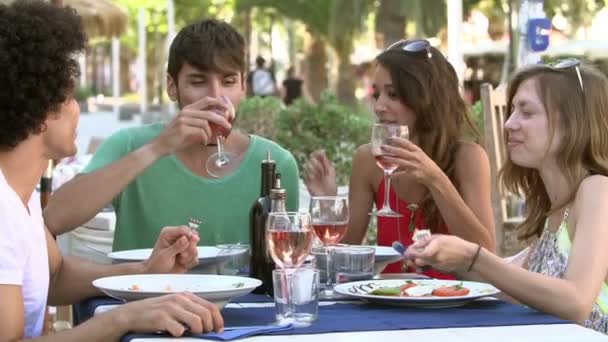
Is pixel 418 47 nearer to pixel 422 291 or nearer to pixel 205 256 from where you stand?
pixel 205 256

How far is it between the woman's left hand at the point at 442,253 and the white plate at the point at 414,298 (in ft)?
0.26

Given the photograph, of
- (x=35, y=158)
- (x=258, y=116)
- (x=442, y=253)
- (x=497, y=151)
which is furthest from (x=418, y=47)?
(x=258, y=116)

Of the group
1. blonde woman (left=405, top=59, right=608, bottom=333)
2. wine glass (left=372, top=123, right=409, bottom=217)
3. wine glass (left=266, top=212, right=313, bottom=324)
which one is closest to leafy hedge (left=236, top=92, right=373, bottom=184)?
wine glass (left=372, top=123, right=409, bottom=217)

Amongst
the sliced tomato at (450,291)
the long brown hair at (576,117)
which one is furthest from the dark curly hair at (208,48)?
the sliced tomato at (450,291)

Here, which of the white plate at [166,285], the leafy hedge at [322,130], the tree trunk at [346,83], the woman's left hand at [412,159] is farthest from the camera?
the tree trunk at [346,83]

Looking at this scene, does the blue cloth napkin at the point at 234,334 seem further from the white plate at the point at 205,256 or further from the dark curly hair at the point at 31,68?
→ the white plate at the point at 205,256

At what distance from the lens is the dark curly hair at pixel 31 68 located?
2.46 meters

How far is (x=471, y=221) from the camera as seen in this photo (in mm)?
3660

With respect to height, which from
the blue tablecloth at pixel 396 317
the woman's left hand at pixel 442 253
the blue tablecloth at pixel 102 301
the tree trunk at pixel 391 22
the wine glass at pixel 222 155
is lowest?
the blue tablecloth at pixel 102 301

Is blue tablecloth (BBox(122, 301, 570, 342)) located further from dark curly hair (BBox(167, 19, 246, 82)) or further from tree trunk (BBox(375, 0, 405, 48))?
tree trunk (BBox(375, 0, 405, 48))

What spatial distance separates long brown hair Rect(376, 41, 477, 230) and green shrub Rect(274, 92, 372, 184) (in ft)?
16.4

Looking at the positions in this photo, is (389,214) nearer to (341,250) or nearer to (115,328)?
(341,250)

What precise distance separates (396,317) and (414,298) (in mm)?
114

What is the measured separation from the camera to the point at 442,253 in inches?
102
